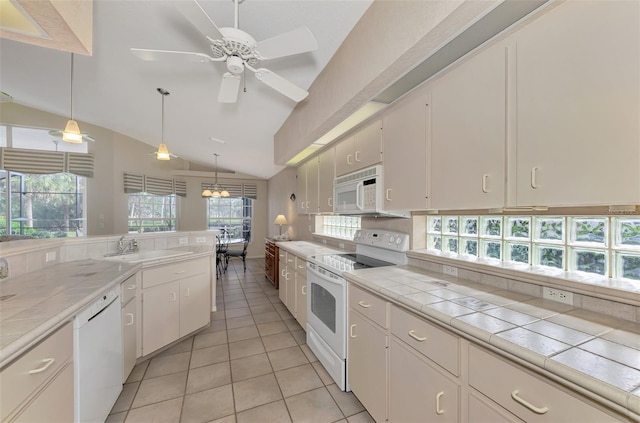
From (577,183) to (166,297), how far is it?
3.04m

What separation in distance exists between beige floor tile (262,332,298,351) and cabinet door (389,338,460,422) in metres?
1.43

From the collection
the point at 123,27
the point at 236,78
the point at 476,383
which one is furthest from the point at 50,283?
the point at 476,383

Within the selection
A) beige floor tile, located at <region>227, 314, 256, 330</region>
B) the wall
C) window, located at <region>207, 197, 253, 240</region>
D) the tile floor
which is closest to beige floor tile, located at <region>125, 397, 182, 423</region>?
the tile floor

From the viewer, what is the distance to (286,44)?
1.34 m

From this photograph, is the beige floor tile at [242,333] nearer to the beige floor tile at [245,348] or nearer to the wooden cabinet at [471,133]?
the beige floor tile at [245,348]

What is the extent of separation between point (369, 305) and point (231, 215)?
7012 millimetres

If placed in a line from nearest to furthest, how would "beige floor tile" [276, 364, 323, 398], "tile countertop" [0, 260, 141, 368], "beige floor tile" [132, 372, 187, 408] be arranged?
"tile countertop" [0, 260, 141, 368], "beige floor tile" [132, 372, 187, 408], "beige floor tile" [276, 364, 323, 398]

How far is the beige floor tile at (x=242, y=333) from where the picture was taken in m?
2.72

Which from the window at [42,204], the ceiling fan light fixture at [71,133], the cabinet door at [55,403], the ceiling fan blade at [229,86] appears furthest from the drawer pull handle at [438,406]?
the window at [42,204]

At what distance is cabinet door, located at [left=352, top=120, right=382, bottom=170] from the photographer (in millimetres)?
2059

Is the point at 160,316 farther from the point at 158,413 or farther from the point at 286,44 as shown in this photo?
the point at 286,44

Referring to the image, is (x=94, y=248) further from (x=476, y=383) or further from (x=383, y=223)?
(x=476, y=383)

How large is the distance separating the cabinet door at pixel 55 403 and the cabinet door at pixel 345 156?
238cm

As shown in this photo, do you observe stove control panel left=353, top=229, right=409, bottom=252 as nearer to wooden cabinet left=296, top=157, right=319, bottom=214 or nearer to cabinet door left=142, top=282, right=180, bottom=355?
wooden cabinet left=296, top=157, right=319, bottom=214
